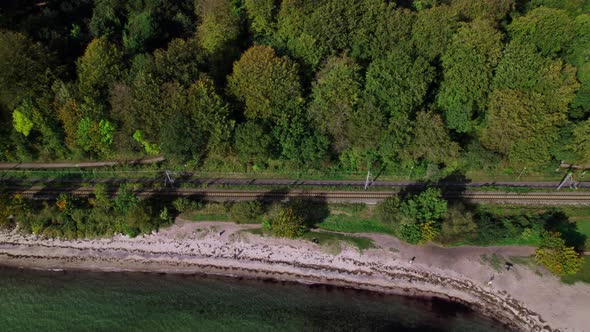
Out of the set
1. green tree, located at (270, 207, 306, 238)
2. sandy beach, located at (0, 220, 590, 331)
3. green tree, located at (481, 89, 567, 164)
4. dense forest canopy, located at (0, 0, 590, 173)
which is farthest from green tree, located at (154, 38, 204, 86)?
green tree, located at (481, 89, 567, 164)

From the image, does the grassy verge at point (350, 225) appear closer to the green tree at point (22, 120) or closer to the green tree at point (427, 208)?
the green tree at point (427, 208)

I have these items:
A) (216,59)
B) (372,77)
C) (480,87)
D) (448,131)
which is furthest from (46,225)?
(480,87)

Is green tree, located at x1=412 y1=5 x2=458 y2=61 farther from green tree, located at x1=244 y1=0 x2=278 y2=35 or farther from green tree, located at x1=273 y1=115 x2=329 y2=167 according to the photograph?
green tree, located at x1=244 y1=0 x2=278 y2=35

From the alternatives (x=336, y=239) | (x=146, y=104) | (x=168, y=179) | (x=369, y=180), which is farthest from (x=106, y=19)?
(x=336, y=239)

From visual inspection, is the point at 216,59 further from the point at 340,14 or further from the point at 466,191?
the point at 466,191

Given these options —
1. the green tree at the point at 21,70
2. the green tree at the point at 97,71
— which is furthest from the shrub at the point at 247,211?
the green tree at the point at 21,70

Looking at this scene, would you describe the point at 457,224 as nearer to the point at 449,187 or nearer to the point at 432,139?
the point at 449,187
